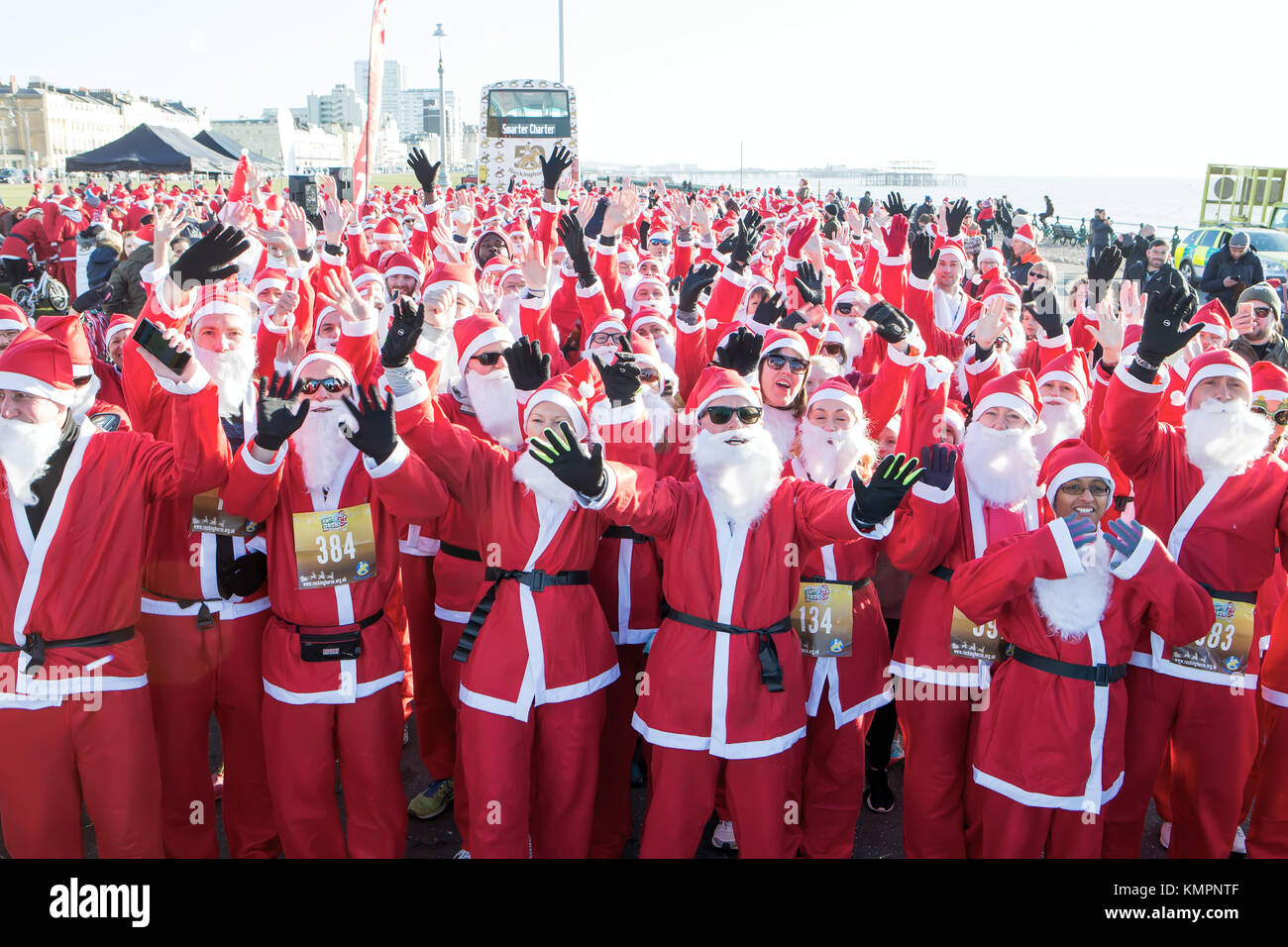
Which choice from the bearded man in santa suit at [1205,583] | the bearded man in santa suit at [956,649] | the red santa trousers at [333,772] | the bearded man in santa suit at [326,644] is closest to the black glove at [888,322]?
the bearded man in santa suit at [956,649]

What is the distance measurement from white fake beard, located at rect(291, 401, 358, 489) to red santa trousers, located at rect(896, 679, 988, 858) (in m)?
2.24

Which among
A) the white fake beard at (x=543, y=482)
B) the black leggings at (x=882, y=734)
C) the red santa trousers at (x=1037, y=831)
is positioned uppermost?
the white fake beard at (x=543, y=482)

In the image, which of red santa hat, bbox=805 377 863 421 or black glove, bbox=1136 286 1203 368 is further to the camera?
red santa hat, bbox=805 377 863 421

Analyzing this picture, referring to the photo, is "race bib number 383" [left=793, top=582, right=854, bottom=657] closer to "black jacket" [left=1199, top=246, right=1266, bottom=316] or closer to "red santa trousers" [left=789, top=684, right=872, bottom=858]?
"red santa trousers" [left=789, top=684, right=872, bottom=858]

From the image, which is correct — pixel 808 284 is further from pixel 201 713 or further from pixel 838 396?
pixel 201 713

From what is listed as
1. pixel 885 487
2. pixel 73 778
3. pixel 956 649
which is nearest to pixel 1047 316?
pixel 956 649

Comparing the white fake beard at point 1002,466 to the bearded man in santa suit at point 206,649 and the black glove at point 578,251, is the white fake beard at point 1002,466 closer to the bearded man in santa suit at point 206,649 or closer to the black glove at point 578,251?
the bearded man in santa suit at point 206,649

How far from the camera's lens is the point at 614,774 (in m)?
3.88

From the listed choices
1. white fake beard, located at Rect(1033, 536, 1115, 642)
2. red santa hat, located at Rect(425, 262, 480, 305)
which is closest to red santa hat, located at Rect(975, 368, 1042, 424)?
white fake beard, located at Rect(1033, 536, 1115, 642)

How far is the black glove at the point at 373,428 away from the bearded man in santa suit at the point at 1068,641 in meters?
1.95

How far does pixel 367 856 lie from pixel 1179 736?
9.76 feet

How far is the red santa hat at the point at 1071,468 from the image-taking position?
3.09 meters

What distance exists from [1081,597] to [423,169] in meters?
9.36

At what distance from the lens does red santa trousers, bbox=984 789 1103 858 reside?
10.2 feet
